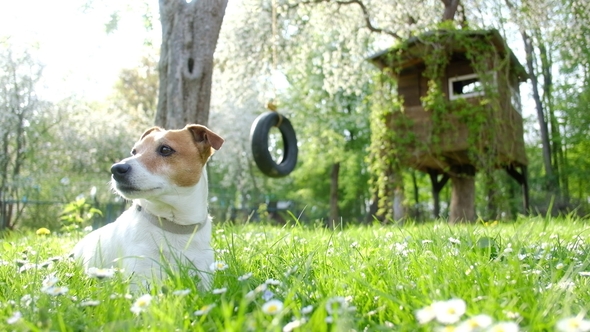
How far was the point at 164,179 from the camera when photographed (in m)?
3.36

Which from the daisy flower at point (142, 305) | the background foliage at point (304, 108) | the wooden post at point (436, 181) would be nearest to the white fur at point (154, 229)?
the daisy flower at point (142, 305)

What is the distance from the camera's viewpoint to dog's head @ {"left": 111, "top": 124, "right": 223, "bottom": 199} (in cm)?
323

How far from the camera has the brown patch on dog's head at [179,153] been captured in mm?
3443

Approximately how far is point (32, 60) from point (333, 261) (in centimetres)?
2041

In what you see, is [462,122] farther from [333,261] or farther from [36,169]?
[36,169]

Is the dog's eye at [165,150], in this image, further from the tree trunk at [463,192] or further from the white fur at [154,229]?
the tree trunk at [463,192]

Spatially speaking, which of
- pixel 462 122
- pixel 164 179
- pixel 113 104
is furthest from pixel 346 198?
pixel 164 179

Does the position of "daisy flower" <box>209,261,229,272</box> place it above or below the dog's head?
below

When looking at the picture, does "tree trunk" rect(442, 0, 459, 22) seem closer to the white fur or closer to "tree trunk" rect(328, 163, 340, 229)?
the white fur

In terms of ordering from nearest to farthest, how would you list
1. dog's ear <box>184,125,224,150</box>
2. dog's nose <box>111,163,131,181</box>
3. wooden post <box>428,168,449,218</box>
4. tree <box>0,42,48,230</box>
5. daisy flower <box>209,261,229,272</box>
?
daisy flower <box>209,261,229,272</box>
dog's nose <box>111,163,131,181</box>
dog's ear <box>184,125,224,150</box>
wooden post <box>428,168,449,218</box>
tree <box>0,42,48,230</box>

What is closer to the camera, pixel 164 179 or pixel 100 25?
pixel 164 179

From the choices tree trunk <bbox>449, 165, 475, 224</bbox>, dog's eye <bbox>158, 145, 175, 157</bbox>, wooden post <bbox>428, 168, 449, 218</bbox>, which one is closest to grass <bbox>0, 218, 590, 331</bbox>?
dog's eye <bbox>158, 145, 175, 157</bbox>

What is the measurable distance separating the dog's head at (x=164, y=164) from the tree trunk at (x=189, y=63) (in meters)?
3.34

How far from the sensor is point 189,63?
282 inches
